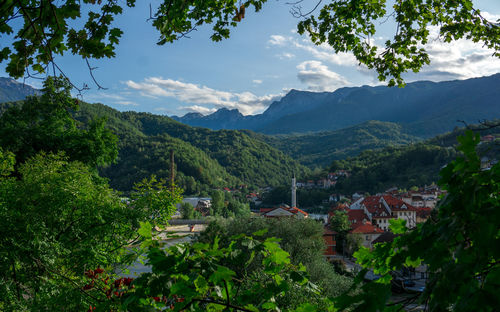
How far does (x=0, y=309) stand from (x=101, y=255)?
1310mm

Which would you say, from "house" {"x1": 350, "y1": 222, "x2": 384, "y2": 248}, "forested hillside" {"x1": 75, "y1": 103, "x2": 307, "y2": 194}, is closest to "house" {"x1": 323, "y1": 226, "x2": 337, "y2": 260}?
"house" {"x1": 350, "y1": 222, "x2": 384, "y2": 248}

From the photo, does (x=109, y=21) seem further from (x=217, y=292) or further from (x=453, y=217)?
(x=453, y=217)

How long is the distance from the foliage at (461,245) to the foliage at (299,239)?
37.9 feet

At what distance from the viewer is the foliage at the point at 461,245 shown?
708mm

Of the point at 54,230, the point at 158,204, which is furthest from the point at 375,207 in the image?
the point at 54,230

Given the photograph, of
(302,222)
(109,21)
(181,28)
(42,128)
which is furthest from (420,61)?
(302,222)

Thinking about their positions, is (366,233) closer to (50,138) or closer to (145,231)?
(50,138)

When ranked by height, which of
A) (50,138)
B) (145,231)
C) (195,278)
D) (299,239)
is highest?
(50,138)

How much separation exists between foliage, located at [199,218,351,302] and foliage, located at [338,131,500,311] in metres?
11.5

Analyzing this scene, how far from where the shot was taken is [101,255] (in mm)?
4531

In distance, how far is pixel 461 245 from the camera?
75cm

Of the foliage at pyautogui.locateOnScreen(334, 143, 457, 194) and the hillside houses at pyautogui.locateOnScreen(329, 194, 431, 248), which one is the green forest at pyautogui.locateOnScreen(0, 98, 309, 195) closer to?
the hillside houses at pyautogui.locateOnScreen(329, 194, 431, 248)

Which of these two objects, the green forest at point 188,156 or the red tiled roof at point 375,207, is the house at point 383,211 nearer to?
the red tiled roof at point 375,207

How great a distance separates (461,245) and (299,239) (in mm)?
15388
